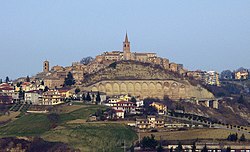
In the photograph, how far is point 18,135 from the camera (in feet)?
216

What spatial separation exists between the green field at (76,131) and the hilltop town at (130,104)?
91 millimetres

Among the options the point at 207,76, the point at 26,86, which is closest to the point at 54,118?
the point at 26,86

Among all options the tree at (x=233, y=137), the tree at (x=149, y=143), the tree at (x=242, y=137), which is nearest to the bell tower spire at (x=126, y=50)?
the tree at (x=242, y=137)

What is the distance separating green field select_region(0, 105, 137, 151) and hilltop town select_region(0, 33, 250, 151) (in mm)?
91

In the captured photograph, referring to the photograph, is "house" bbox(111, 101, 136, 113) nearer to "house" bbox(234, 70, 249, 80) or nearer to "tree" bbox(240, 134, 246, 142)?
"tree" bbox(240, 134, 246, 142)

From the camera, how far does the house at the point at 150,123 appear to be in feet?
227

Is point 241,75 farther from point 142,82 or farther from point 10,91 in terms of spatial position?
point 10,91

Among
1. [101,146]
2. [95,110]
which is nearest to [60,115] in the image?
[95,110]

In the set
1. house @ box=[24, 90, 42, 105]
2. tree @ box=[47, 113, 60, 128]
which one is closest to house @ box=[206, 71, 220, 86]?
house @ box=[24, 90, 42, 105]

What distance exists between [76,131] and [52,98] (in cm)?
1936

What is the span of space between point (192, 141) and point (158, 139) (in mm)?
2977

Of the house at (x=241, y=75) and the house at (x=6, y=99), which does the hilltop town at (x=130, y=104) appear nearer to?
the house at (x=6, y=99)

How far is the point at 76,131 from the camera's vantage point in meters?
64.6

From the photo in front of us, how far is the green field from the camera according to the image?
6184cm
